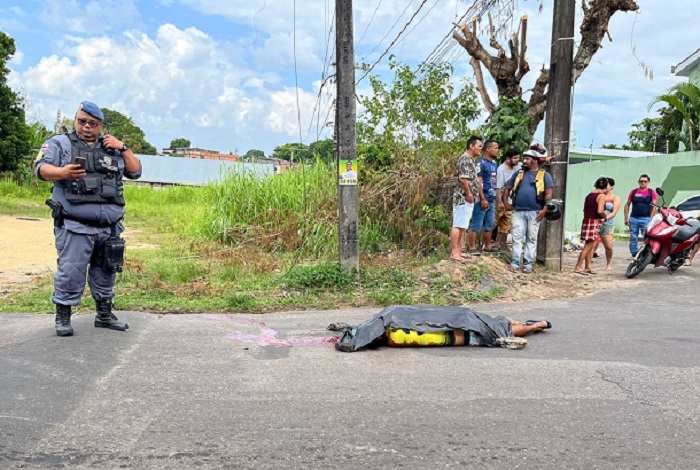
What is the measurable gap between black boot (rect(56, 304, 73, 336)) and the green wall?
1309 cm

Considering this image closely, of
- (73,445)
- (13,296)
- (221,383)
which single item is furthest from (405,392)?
(13,296)

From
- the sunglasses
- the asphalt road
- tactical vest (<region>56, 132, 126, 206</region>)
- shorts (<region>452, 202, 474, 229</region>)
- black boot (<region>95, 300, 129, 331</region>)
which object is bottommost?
the asphalt road

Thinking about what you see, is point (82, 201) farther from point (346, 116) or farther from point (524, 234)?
point (524, 234)

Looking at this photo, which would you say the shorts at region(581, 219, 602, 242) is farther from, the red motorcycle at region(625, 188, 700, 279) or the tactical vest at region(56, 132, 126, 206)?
the tactical vest at region(56, 132, 126, 206)

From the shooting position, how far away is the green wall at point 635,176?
55.7 ft

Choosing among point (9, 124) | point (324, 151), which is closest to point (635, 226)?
point (324, 151)

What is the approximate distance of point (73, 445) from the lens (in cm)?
286

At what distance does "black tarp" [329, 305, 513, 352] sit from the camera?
4562 millimetres

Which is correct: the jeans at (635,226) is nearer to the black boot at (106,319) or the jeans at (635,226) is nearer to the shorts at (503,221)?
the shorts at (503,221)

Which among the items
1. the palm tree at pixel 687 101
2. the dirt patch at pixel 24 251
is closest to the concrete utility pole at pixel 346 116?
the dirt patch at pixel 24 251

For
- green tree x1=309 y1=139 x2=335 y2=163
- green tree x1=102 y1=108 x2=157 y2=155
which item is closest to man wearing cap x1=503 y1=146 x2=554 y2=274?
green tree x1=309 y1=139 x2=335 y2=163

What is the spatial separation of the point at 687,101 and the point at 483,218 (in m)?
16.5

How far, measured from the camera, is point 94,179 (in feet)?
15.1

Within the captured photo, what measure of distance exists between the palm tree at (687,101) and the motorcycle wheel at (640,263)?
13082 millimetres
